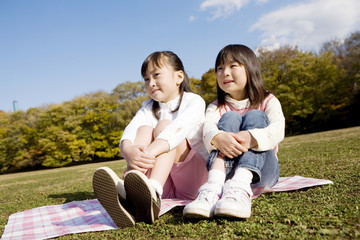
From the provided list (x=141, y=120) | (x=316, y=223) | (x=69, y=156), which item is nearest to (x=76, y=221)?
(x=141, y=120)

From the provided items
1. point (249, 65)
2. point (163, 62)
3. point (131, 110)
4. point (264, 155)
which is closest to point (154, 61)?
point (163, 62)

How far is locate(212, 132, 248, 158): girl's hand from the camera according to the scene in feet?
7.07

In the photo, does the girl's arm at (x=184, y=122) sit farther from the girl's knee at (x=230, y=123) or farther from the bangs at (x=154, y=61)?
the bangs at (x=154, y=61)

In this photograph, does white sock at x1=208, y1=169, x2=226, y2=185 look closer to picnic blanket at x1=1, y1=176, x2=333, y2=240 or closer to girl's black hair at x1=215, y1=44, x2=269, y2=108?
picnic blanket at x1=1, y1=176, x2=333, y2=240

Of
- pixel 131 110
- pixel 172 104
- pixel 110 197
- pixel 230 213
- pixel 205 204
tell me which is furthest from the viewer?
pixel 131 110

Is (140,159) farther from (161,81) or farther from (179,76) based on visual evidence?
(179,76)

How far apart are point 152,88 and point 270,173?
1.41 m

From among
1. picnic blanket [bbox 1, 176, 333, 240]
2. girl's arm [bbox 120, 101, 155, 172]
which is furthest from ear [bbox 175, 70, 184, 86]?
picnic blanket [bbox 1, 176, 333, 240]

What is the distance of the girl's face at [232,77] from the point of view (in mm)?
2775

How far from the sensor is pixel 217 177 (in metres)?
2.17

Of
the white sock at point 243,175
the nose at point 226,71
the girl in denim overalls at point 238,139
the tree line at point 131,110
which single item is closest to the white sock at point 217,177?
the girl in denim overalls at point 238,139

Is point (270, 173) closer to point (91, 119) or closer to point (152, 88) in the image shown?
point (152, 88)

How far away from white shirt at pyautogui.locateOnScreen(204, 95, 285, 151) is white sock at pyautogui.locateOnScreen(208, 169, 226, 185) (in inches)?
9.8

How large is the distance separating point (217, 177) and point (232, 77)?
3.61 ft
